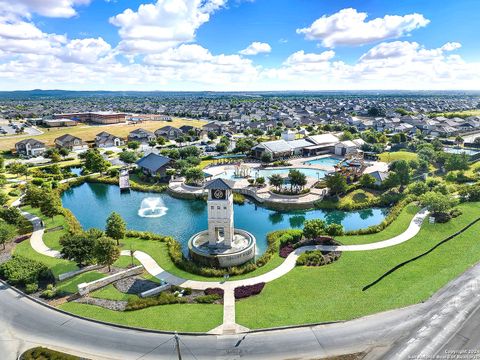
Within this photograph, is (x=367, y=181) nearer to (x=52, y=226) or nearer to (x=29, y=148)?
(x=52, y=226)

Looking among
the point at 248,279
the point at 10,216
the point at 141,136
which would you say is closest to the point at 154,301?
the point at 248,279

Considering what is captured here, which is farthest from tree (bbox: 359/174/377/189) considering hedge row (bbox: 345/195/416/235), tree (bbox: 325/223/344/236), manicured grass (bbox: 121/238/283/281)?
manicured grass (bbox: 121/238/283/281)

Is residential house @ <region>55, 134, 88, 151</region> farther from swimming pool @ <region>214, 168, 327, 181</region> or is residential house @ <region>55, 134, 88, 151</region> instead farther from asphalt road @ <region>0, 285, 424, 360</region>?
asphalt road @ <region>0, 285, 424, 360</region>

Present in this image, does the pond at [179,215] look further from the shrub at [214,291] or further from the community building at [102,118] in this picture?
the community building at [102,118]

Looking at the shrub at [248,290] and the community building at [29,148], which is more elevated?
the community building at [29,148]

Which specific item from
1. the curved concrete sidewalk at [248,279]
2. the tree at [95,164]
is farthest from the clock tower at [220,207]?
the tree at [95,164]

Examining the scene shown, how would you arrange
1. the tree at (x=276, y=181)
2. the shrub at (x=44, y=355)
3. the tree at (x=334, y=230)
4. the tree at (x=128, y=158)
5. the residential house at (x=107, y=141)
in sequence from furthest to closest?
the residential house at (x=107, y=141), the tree at (x=128, y=158), the tree at (x=276, y=181), the tree at (x=334, y=230), the shrub at (x=44, y=355)
